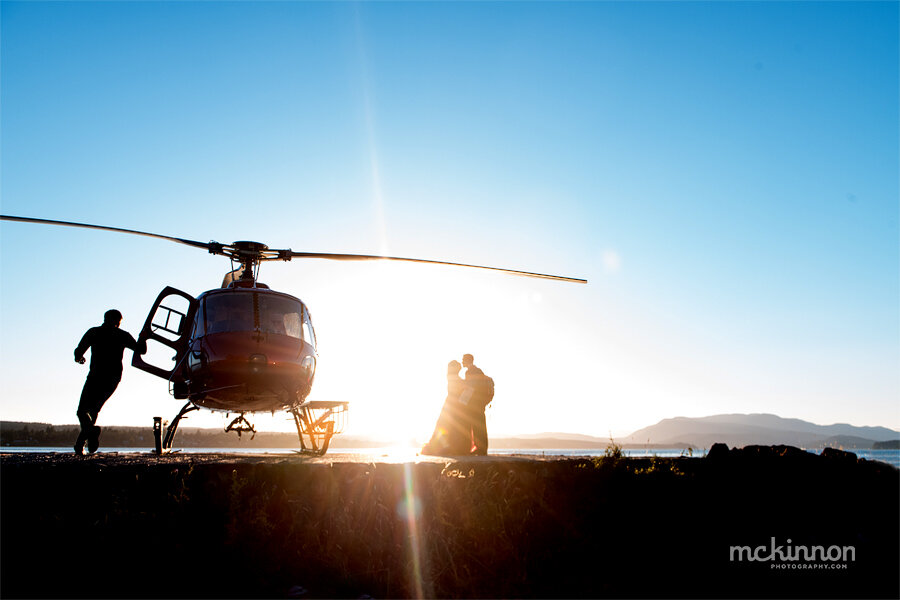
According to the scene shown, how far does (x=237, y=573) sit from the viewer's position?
489 centimetres

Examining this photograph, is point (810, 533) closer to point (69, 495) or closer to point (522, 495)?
point (522, 495)

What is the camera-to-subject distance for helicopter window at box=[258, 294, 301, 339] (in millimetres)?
10633

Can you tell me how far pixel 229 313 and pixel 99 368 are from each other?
2.33 m

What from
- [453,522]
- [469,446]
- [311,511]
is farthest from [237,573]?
[469,446]

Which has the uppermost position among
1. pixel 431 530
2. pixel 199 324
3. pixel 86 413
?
pixel 199 324

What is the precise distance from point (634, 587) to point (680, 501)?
147cm

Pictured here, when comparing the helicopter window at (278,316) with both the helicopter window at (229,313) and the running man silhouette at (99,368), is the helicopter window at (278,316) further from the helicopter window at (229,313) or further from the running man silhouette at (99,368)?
the running man silhouette at (99,368)

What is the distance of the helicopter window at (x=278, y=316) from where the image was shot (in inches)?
419

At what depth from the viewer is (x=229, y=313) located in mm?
10484

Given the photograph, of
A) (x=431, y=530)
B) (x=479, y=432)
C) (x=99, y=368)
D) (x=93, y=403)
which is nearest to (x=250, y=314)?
(x=99, y=368)

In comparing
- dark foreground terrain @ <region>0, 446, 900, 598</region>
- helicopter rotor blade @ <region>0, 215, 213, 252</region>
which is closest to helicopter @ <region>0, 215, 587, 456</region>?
helicopter rotor blade @ <region>0, 215, 213, 252</region>

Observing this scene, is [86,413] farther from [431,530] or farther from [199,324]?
[431,530]

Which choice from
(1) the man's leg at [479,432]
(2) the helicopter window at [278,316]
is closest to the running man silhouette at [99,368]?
(2) the helicopter window at [278,316]

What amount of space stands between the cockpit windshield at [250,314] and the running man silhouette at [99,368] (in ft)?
5.09
